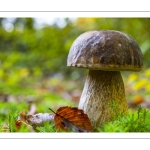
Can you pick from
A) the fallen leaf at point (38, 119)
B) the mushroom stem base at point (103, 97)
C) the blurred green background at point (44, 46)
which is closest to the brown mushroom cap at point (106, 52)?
the mushroom stem base at point (103, 97)

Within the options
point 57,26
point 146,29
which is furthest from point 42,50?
point 146,29

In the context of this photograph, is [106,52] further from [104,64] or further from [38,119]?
[38,119]

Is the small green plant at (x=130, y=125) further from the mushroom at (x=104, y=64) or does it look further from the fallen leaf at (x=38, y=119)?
the fallen leaf at (x=38, y=119)

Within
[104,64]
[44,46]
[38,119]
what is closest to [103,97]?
[104,64]

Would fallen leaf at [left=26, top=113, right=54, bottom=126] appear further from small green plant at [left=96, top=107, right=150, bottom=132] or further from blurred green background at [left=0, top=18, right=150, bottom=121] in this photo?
blurred green background at [left=0, top=18, right=150, bottom=121]

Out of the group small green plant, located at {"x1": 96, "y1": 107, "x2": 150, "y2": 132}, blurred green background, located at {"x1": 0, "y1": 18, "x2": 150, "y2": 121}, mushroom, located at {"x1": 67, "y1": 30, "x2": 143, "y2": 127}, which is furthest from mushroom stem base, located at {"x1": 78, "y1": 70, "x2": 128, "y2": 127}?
blurred green background, located at {"x1": 0, "y1": 18, "x2": 150, "y2": 121}
